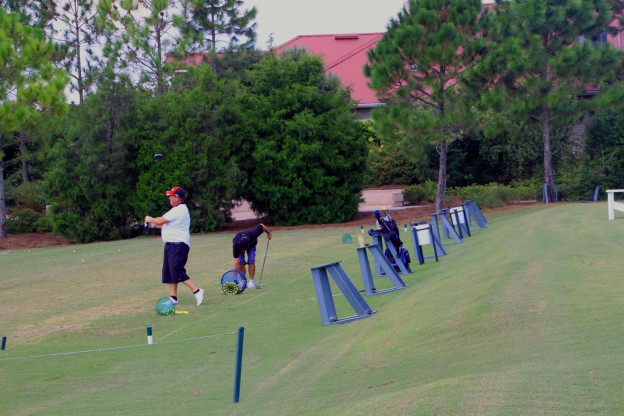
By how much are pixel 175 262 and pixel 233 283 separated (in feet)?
6.58

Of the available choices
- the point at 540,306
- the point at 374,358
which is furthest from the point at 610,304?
the point at 374,358

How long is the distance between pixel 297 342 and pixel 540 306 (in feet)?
10.8

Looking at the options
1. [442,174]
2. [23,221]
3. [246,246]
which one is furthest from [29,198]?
[246,246]

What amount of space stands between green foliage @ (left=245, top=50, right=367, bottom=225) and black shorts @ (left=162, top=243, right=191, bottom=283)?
67.3 feet

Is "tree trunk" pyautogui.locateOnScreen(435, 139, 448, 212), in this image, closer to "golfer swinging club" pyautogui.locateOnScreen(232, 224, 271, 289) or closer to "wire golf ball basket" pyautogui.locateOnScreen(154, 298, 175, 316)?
"golfer swinging club" pyautogui.locateOnScreen(232, 224, 271, 289)

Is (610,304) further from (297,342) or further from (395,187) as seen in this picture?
(395,187)

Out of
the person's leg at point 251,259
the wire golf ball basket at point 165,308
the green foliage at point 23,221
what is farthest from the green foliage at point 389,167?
the wire golf ball basket at point 165,308

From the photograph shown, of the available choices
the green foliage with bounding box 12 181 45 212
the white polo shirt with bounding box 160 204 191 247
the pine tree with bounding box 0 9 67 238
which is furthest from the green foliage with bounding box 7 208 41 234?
the white polo shirt with bounding box 160 204 191 247

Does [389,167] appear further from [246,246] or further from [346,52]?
[246,246]

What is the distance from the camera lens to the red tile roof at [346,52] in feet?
179

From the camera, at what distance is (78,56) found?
46594 mm

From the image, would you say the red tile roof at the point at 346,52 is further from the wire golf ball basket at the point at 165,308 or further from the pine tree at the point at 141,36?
the wire golf ball basket at the point at 165,308

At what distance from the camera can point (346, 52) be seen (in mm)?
60750

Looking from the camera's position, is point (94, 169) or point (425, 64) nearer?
point (425, 64)
